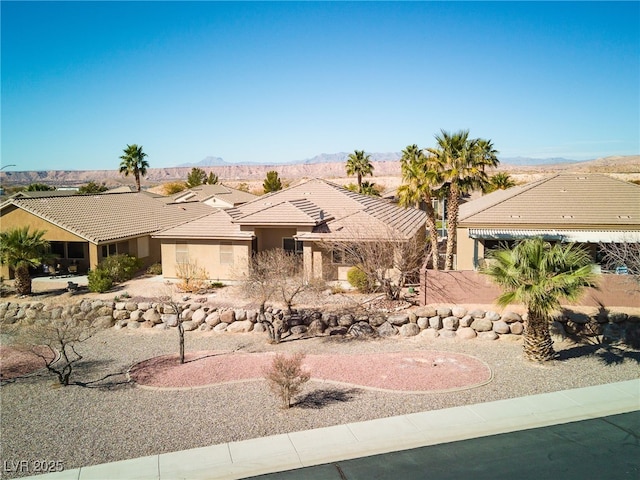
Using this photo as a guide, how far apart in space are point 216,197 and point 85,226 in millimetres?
14715

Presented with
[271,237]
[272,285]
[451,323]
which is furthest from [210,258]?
[451,323]

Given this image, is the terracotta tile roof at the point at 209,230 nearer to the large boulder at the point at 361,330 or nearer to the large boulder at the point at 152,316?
the large boulder at the point at 152,316

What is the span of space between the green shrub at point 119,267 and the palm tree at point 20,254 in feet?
10.9

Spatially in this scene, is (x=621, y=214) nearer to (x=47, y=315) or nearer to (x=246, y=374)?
(x=246, y=374)

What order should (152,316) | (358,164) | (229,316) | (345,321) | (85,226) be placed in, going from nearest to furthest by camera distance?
(345,321), (229,316), (152,316), (85,226), (358,164)

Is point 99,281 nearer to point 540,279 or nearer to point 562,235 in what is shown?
point 540,279

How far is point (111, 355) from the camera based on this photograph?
19.4m

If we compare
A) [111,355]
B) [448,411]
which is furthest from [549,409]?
[111,355]

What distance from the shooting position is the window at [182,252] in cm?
2866

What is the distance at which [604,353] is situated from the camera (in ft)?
57.8

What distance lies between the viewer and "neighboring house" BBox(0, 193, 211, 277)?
29.0 metres

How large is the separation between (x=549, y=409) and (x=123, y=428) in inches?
447

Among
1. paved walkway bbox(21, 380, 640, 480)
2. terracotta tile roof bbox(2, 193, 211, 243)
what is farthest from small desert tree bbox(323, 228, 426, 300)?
terracotta tile roof bbox(2, 193, 211, 243)

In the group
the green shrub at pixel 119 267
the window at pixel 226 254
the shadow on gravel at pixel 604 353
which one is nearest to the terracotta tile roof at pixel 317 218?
the window at pixel 226 254
